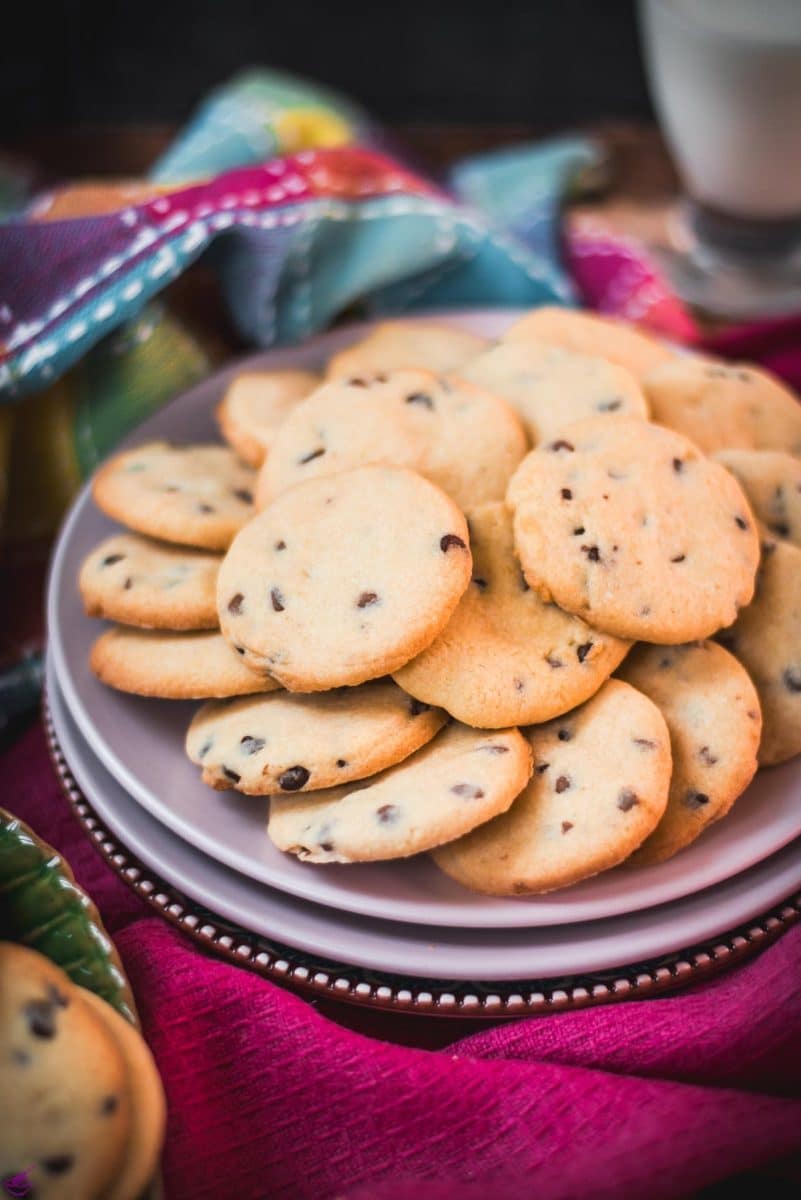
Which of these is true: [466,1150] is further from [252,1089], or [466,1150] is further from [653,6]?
[653,6]

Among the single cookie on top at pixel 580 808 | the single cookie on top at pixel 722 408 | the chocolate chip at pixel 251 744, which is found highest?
the chocolate chip at pixel 251 744

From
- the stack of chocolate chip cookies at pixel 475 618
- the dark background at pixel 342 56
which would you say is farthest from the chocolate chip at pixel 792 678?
the dark background at pixel 342 56

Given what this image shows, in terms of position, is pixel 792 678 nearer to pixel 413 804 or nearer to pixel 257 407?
pixel 413 804

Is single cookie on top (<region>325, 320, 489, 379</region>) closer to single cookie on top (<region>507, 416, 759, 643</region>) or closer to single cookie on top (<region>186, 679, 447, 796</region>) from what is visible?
single cookie on top (<region>507, 416, 759, 643</region>)

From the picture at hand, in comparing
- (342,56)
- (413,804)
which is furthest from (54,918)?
(342,56)

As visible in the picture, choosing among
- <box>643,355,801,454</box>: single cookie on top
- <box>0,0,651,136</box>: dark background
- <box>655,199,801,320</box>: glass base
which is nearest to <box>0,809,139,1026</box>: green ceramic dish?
→ <box>643,355,801,454</box>: single cookie on top

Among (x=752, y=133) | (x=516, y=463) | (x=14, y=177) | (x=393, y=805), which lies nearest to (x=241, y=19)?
(x=14, y=177)

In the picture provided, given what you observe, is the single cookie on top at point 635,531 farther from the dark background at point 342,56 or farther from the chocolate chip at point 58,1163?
the dark background at point 342,56
